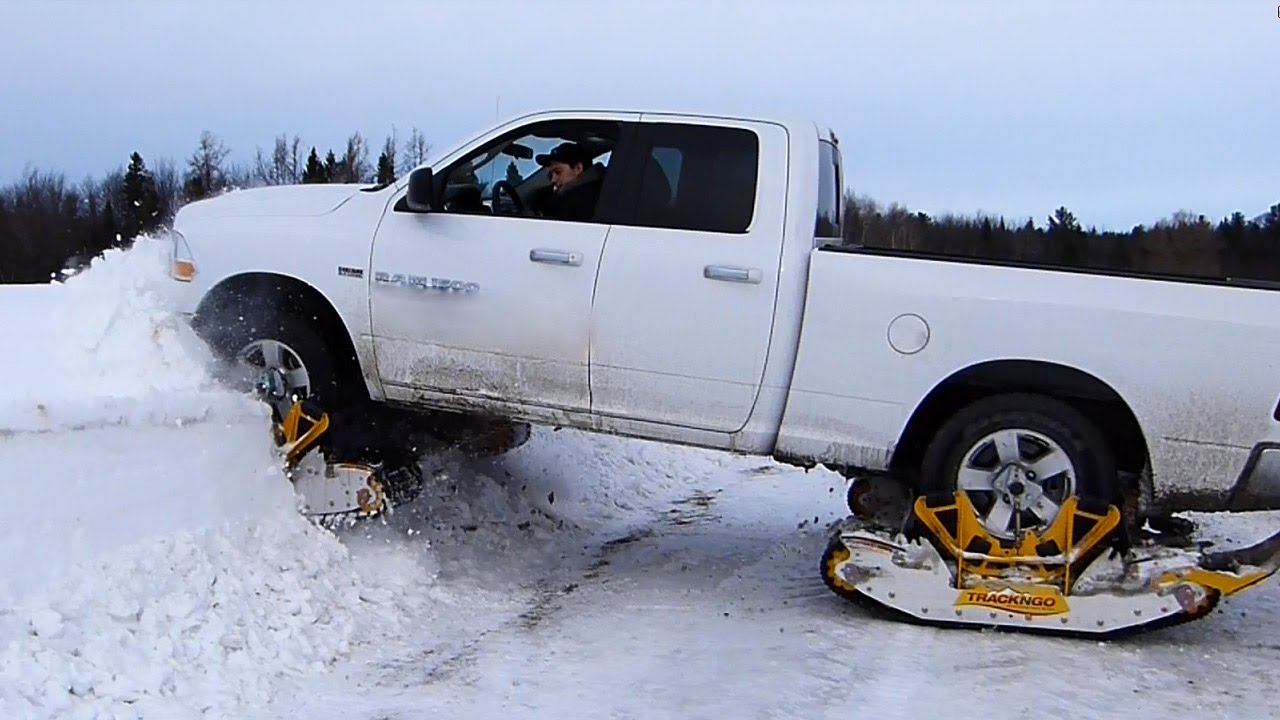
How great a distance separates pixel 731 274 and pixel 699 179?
0.57 metres

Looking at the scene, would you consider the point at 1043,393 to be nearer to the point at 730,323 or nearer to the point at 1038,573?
the point at 1038,573

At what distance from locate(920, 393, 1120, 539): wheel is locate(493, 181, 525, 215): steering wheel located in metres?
2.32

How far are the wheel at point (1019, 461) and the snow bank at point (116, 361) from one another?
3.42 metres

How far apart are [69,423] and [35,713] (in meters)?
1.77

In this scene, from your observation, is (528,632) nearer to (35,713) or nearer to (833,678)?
(833,678)

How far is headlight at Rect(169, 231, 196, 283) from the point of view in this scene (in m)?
6.35

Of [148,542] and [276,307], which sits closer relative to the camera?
[148,542]

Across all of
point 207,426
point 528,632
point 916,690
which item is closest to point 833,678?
point 916,690

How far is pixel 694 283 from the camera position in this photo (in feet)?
18.2

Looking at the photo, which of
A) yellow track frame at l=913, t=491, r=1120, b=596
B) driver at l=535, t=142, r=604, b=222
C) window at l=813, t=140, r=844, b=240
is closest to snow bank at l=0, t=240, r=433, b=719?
driver at l=535, t=142, r=604, b=222

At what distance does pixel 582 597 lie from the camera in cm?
603

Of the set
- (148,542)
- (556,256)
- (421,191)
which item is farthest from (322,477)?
(556,256)

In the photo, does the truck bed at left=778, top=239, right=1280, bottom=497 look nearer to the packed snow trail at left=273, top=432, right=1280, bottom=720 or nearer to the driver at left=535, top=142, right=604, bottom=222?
the packed snow trail at left=273, top=432, right=1280, bottom=720

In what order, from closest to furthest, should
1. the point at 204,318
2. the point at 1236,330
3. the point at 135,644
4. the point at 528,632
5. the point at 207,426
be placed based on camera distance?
the point at 135,644, the point at 1236,330, the point at 528,632, the point at 207,426, the point at 204,318
